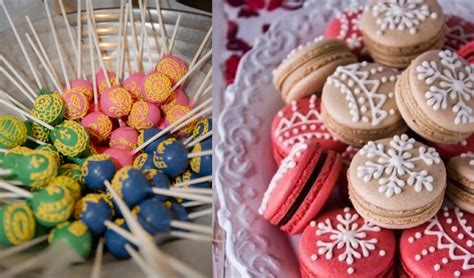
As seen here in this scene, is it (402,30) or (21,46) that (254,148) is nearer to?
(402,30)

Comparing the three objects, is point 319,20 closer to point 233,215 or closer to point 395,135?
point 395,135

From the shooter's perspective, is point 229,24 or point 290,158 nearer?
point 290,158

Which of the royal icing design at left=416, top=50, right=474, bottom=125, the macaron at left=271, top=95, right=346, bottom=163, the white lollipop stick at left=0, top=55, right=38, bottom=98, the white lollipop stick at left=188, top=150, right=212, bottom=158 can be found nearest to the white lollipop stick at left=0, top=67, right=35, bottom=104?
the white lollipop stick at left=0, top=55, right=38, bottom=98

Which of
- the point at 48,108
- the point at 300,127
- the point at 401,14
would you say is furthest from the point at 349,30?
the point at 48,108

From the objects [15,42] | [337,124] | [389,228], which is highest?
[15,42]

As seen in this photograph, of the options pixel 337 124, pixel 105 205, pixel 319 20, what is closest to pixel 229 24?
pixel 319 20

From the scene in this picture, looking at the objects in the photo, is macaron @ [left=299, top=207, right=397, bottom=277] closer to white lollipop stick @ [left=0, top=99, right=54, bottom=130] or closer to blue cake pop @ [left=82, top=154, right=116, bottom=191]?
blue cake pop @ [left=82, top=154, right=116, bottom=191]
